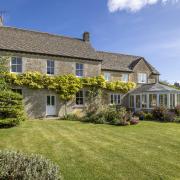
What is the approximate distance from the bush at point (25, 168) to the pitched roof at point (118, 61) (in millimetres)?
22597

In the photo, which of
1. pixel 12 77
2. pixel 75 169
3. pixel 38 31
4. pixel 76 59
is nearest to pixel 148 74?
pixel 76 59

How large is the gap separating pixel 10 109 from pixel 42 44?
1070 centimetres

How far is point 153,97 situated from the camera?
26.6 metres

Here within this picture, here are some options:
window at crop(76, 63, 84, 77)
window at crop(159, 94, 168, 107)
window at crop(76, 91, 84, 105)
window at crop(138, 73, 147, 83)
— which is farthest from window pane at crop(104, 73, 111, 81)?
window at crop(159, 94, 168, 107)

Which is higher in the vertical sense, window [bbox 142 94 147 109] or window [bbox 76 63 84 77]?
window [bbox 76 63 84 77]

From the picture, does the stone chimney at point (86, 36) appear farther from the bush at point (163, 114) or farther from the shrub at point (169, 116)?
the shrub at point (169, 116)

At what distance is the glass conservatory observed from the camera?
24656 mm

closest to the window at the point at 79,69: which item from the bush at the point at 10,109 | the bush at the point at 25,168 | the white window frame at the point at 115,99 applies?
the white window frame at the point at 115,99

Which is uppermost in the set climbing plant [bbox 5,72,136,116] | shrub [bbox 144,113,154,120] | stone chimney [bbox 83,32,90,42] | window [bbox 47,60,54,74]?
stone chimney [bbox 83,32,90,42]

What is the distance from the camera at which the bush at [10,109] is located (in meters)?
15.4

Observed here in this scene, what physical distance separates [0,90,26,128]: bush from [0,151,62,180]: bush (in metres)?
10.1

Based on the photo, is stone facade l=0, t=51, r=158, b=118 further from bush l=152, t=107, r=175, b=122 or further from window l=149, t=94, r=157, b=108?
bush l=152, t=107, r=175, b=122

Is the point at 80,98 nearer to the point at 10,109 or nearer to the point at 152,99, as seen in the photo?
the point at 152,99

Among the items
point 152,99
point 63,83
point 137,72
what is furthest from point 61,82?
point 137,72
